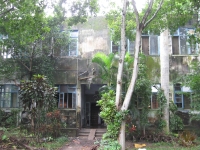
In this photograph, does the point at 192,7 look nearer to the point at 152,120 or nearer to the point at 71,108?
the point at 152,120

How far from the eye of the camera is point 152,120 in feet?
42.3

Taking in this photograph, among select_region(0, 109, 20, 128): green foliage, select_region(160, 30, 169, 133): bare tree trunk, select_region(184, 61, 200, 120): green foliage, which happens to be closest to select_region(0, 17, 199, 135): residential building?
select_region(0, 109, 20, 128): green foliage

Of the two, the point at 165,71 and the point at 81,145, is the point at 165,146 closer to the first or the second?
the point at 81,145

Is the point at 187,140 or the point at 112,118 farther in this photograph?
the point at 187,140

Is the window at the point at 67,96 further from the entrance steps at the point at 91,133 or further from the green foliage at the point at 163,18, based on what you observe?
the green foliage at the point at 163,18

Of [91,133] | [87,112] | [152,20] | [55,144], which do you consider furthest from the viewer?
[87,112]

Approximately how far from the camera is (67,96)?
48.8 feet

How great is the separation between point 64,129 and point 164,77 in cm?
640

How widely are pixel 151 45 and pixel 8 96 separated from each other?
31.5 feet

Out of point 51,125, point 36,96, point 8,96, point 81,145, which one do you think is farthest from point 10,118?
point 81,145

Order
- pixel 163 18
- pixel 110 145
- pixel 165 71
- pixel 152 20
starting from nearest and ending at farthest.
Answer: pixel 110 145 < pixel 152 20 < pixel 163 18 < pixel 165 71

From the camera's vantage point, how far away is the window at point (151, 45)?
14953 mm

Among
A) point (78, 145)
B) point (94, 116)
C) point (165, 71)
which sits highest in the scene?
point (165, 71)

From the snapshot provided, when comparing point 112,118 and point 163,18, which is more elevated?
point 163,18
